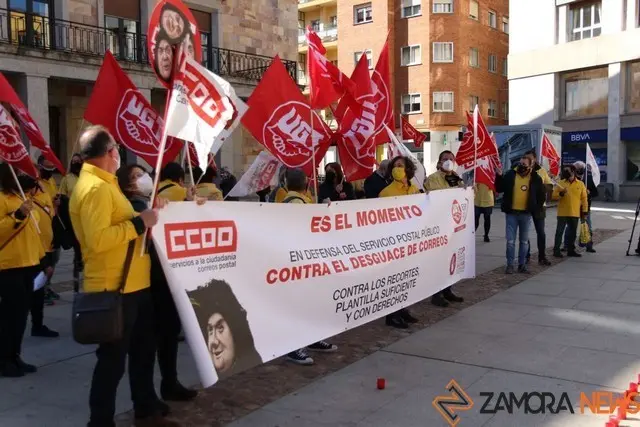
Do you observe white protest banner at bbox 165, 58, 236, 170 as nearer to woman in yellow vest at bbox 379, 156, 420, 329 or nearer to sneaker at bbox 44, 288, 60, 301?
woman in yellow vest at bbox 379, 156, 420, 329

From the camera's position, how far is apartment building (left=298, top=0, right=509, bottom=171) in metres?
39.1

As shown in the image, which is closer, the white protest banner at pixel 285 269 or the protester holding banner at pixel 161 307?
the white protest banner at pixel 285 269

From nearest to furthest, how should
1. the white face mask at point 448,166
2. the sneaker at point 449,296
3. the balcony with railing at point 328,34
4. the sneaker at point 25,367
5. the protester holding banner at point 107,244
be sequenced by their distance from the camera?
1. the protester holding banner at point 107,244
2. the sneaker at point 25,367
3. the sneaker at point 449,296
4. the white face mask at point 448,166
5. the balcony with railing at point 328,34

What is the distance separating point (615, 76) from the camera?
29516 mm

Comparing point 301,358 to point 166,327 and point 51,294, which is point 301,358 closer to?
point 166,327

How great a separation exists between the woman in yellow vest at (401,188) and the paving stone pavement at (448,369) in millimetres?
295

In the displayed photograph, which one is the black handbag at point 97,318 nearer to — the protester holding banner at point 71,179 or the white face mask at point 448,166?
the protester holding banner at point 71,179

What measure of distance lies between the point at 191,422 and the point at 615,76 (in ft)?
100

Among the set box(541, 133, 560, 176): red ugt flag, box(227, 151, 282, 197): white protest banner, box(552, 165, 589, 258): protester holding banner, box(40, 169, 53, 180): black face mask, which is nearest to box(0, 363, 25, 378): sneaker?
box(40, 169, 53, 180): black face mask

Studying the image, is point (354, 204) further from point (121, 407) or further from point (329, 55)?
point (329, 55)

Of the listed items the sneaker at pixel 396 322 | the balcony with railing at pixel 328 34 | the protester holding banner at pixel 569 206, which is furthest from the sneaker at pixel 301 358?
the balcony with railing at pixel 328 34

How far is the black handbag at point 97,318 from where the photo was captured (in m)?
3.56

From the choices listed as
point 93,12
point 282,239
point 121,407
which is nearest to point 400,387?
point 282,239

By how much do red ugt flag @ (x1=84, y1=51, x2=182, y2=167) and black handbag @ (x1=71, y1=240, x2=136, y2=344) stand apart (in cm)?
291
